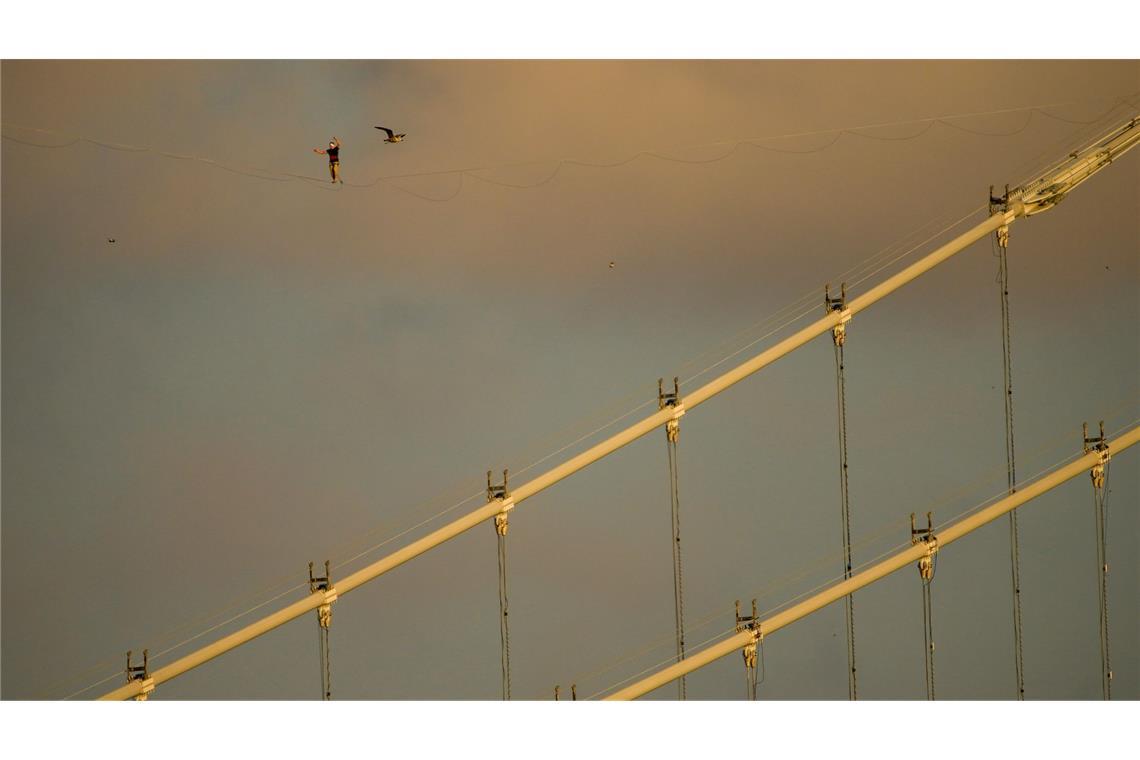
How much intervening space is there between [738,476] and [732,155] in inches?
177

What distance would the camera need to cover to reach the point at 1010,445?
31.9m

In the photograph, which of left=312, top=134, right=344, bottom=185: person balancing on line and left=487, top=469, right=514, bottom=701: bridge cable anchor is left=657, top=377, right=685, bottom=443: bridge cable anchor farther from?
left=312, top=134, right=344, bottom=185: person balancing on line

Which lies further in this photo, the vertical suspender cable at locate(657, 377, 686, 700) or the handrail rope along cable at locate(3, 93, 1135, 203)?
the handrail rope along cable at locate(3, 93, 1135, 203)

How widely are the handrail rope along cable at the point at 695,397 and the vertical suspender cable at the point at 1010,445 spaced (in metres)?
0.65

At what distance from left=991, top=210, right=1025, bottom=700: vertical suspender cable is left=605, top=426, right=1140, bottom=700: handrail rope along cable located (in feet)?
1.70

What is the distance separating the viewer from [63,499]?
31.9 metres

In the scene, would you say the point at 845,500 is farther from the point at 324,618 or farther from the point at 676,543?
the point at 324,618

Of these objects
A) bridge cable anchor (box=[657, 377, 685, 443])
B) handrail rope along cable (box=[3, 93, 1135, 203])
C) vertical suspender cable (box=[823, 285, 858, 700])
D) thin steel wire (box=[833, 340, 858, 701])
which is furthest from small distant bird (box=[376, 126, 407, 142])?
thin steel wire (box=[833, 340, 858, 701])

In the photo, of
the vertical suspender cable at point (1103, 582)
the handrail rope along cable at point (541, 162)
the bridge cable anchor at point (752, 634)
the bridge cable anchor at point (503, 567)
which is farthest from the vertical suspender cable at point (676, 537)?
the vertical suspender cable at point (1103, 582)

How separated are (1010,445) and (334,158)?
10.1 m

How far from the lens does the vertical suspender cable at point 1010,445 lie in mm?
31141

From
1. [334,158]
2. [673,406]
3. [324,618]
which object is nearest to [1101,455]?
[673,406]

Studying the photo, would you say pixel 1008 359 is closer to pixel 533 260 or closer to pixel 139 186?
pixel 533 260

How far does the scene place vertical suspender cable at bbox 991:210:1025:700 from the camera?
31141 mm
